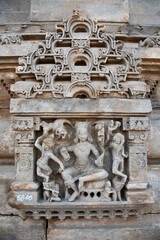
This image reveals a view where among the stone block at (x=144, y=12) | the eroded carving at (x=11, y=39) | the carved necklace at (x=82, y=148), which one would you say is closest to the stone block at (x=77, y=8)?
the stone block at (x=144, y=12)

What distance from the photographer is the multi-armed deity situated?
287cm

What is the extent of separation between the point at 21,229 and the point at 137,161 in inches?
74.7

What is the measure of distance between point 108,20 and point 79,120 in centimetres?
214

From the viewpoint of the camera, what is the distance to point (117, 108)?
294 centimetres

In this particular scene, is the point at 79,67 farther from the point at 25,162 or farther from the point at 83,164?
the point at 25,162

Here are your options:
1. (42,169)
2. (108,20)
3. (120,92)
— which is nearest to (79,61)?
→ (120,92)

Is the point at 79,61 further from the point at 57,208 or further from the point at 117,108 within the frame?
the point at 57,208

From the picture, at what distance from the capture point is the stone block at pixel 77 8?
160 inches

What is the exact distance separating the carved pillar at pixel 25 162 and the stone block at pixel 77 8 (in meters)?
2.24

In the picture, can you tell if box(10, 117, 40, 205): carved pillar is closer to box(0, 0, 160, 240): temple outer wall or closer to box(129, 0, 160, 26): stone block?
box(0, 0, 160, 240): temple outer wall

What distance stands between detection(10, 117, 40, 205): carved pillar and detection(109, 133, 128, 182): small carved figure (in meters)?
1.04

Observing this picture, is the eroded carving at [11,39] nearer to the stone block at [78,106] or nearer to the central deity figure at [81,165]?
the stone block at [78,106]

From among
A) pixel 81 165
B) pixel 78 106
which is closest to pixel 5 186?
pixel 81 165

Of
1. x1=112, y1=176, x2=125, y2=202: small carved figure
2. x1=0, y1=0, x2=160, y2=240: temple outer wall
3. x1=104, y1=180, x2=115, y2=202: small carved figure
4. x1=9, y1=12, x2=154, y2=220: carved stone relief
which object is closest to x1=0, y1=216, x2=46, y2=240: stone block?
x1=0, y1=0, x2=160, y2=240: temple outer wall
